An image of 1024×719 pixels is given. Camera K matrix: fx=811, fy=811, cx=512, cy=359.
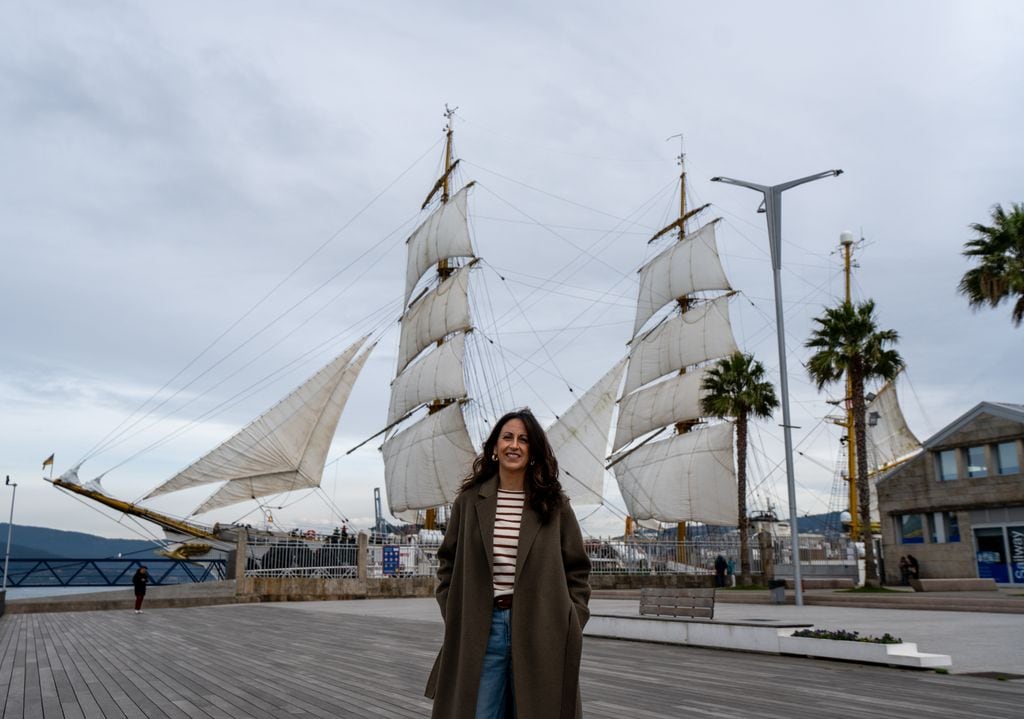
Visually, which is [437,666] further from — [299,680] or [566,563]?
[299,680]

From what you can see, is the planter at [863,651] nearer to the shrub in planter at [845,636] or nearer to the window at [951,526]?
the shrub in planter at [845,636]

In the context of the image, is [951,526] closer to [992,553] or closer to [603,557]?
[992,553]

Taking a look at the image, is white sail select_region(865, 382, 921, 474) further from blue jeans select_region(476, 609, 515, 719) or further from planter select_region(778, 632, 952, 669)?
blue jeans select_region(476, 609, 515, 719)

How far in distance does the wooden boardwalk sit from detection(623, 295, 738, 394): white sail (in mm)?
57029

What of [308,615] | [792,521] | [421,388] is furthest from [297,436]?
[792,521]

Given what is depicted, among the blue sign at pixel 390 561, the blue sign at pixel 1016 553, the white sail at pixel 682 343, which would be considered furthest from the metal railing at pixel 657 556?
the white sail at pixel 682 343

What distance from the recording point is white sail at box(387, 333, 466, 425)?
62344 mm

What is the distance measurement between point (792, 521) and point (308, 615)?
40.2 ft

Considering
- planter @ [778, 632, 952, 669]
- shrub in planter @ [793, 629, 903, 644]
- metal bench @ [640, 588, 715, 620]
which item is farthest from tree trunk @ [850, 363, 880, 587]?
planter @ [778, 632, 952, 669]

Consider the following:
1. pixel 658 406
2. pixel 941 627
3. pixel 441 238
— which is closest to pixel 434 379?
pixel 441 238

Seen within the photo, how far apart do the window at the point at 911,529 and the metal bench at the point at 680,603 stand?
23.0 meters

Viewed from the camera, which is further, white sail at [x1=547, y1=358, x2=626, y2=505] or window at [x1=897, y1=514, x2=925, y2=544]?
white sail at [x1=547, y1=358, x2=626, y2=505]

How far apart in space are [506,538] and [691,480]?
197 feet

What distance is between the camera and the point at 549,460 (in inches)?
161
